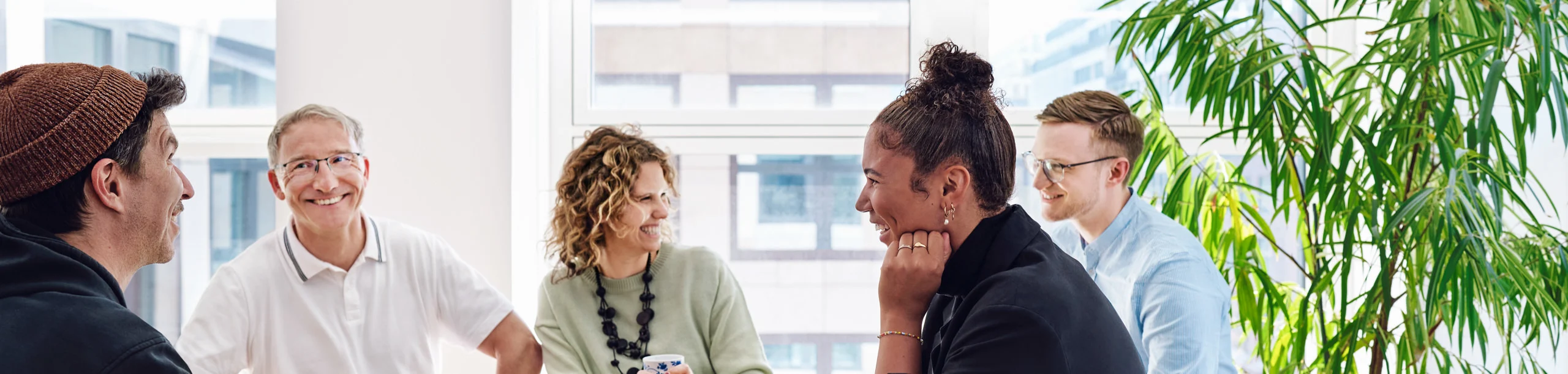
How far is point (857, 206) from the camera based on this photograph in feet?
3.96

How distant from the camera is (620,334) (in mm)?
2271

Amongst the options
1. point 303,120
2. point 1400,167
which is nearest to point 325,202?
point 303,120

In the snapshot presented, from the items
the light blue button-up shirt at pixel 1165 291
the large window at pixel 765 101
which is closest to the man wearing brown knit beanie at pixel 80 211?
the light blue button-up shirt at pixel 1165 291

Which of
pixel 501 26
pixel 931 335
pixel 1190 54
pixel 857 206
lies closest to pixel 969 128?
pixel 857 206

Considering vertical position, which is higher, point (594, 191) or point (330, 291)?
point (594, 191)

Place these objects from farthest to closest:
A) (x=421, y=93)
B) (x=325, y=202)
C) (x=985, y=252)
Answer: (x=421, y=93) → (x=325, y=202) → (x=985, y=252)

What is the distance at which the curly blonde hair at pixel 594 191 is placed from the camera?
2287 millimetres

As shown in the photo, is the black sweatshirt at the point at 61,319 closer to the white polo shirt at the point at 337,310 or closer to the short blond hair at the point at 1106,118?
the white polo shirt at the point at 337,310

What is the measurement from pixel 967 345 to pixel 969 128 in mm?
266

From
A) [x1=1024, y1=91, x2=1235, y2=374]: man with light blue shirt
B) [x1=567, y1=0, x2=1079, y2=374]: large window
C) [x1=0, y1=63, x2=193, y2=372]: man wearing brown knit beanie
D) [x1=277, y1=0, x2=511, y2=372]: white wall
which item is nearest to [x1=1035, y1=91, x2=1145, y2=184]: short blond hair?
[x1=1024, y1=91, x2=1235, y2=374]: man with light blue shirt

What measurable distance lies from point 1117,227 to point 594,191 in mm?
1205

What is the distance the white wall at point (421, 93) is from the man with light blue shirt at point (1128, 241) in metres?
1.47

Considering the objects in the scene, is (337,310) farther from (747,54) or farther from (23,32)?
(23,32)

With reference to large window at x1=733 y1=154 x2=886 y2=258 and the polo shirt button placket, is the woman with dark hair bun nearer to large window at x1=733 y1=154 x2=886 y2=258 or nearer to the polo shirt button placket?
the polo shirt button placket
